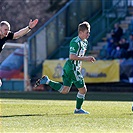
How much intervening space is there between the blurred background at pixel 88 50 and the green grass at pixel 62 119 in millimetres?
12811

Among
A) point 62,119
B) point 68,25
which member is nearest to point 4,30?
point 62,119

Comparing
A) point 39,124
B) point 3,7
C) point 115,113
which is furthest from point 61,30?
point 39,124

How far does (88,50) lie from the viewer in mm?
31812

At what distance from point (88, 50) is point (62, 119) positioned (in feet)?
64.1

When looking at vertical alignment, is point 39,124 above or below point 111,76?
above

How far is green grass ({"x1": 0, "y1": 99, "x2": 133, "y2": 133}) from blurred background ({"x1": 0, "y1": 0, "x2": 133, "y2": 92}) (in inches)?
504

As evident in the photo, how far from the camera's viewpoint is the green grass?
10.6 meters

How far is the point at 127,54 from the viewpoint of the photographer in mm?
28969

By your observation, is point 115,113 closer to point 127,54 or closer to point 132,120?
point 132,120

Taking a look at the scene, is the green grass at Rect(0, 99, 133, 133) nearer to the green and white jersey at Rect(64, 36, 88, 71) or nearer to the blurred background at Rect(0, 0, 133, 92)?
the green and white jersey at Rect(64, 36, 88, 71)

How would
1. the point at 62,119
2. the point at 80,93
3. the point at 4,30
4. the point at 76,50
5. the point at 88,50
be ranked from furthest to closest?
the point at 88,50 < the point at 80,93 < the point at 76,50 < the point at 4,30 < the point at 62,119

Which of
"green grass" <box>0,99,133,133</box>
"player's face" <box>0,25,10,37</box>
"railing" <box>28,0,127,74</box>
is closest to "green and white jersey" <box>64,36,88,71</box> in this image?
"green grass" <box>0,99,133,133</box>

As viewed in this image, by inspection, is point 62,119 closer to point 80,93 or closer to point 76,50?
point 80,93

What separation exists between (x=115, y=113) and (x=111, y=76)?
Result: 14.6 metres
